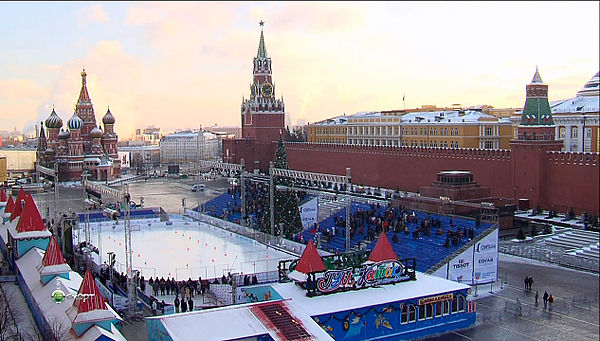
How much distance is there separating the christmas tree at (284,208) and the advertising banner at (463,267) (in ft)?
28.1

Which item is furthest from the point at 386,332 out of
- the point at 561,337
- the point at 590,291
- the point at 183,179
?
the point at 183,179

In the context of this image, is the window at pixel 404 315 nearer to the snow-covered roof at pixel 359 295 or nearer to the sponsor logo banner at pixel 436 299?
the snow-covered roof at pixel 359 295

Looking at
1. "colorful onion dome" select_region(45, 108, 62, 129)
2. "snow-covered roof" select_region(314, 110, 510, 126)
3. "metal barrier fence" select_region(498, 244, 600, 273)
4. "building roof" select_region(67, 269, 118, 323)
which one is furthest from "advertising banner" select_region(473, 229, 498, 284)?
"colorful onion dome" select_region(45, 108, 62, 129)

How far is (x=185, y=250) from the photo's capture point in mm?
24547

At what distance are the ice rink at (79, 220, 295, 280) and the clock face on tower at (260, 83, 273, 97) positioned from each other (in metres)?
27.0

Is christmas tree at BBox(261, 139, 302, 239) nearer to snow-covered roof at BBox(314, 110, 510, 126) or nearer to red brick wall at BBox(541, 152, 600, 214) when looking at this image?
red brick wall at BBox(541, 152, 600, 214)

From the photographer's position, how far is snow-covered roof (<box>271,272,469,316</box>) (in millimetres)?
13914

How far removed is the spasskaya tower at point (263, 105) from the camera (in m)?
56.5

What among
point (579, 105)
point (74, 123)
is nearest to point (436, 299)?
point (579, 105)

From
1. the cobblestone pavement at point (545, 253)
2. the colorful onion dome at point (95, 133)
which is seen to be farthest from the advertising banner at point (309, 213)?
the colorful onion dome at point (95, 133)

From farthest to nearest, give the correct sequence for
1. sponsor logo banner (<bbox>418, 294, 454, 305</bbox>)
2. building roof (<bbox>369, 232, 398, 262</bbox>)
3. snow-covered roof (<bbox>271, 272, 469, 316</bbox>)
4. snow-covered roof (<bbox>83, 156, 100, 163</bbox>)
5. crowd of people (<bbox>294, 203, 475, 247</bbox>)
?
snow-covered roof (<bbox>83, 156, 100, 163</bbox>) < crowd of people (<bbox>294, 203, 475, 247</bbox>) < building roof (<bbox>369, 232, 398, 262</bbox>) < sponsor logo banner (<bbox>418, 294, 454, 305</bbox>) < snow-covered roof (<bbox>271, 272, 469, 316</bbox>)

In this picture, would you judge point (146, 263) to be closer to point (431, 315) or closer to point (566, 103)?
point (431, 315)

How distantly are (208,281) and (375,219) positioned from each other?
9264mm

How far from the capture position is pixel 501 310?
1723 cm
